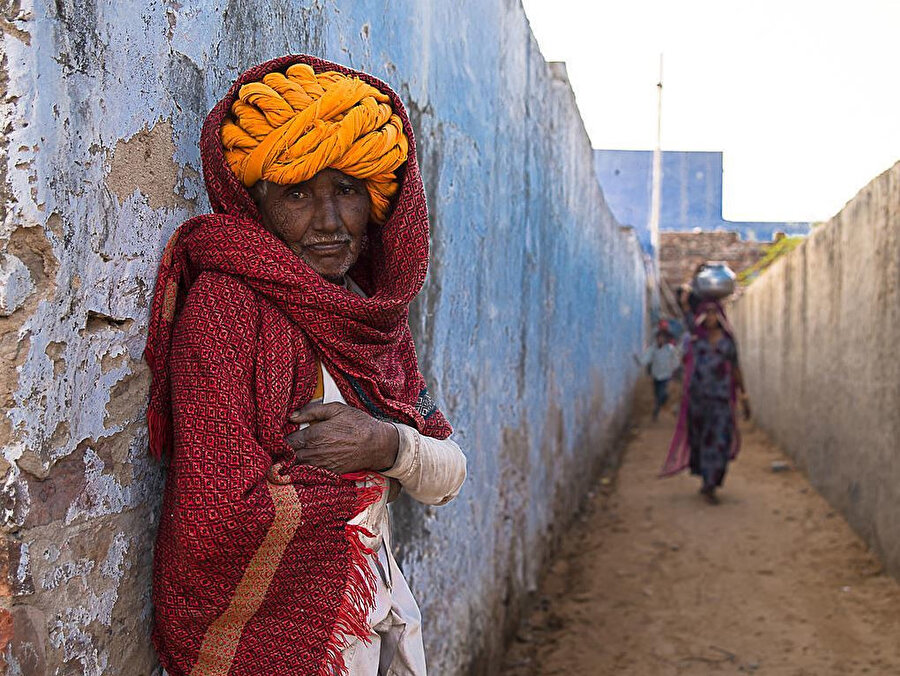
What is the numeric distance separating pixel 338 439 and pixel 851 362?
5.87m

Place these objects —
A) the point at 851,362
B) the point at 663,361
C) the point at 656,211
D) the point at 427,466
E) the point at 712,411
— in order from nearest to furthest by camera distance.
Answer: the point at 427,466 < the point at 851,362 < the point at 712,411 < the point at 663,361 < the point at 656,211

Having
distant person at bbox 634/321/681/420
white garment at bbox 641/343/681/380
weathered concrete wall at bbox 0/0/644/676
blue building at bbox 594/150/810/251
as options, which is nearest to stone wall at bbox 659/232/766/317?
blue building at bbox 594/150/810/251

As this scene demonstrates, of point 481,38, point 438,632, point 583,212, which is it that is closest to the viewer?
point 438,632

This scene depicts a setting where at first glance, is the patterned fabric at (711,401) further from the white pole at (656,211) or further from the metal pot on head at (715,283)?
the white pole at (656,211)

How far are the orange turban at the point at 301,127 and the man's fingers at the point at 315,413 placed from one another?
349 millimetres

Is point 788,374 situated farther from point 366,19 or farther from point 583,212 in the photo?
point 366,19

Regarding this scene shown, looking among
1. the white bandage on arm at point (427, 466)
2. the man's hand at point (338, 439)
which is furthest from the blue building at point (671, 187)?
the man's hand at point (338, 439)

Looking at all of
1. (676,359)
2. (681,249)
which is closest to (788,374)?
(676,359)

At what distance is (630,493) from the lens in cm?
800

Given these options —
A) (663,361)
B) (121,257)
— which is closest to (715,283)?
(663,361)

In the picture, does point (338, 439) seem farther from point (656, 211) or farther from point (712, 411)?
point (656, 211)

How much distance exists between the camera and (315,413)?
1.37 metres

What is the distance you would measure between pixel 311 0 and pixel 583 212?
548 cm

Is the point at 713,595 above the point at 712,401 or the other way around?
the other way around
